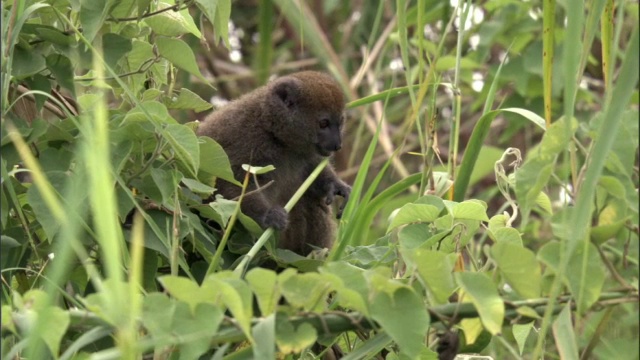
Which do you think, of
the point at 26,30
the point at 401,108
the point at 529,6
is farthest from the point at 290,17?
the point at 401,108

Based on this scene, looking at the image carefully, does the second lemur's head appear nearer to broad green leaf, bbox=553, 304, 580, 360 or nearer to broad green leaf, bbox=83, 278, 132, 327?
broad green leaf, bbox=553, 304, 580, 360

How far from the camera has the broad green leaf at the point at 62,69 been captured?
Result: 2404mm

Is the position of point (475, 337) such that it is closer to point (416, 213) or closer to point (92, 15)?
point (416, 213)

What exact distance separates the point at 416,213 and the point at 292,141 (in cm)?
175

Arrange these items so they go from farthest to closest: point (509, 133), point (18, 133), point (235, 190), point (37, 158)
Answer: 1. point (509, 133)
2. point (235, 190)
3. point (37, 158)
4. point (18, 133)

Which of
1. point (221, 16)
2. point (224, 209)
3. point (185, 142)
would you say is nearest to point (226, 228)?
point (224, 209)

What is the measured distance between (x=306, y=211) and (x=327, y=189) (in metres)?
0.11

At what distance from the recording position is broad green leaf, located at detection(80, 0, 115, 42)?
93.0 inches

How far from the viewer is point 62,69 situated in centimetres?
241

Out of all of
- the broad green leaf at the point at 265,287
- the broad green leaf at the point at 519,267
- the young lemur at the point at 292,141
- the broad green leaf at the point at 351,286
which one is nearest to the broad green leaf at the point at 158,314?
the broad green leaf at the point at 265,287

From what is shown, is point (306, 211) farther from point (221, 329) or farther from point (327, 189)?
point (221, 329)

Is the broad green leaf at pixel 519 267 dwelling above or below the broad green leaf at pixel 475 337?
above

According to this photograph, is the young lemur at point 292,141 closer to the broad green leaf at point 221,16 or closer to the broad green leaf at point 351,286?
the broad green leaf at point 221,16

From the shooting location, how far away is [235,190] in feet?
11.7
